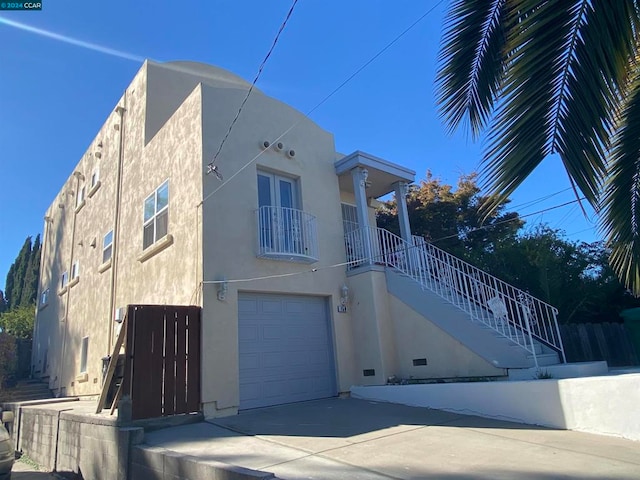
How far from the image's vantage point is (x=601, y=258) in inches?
456

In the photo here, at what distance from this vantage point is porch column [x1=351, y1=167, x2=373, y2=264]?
33.8ft

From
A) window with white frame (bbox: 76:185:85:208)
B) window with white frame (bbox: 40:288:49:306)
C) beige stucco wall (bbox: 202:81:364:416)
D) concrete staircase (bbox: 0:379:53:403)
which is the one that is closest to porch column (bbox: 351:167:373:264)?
beige stucco wall (bbox: 202:81:364:416)

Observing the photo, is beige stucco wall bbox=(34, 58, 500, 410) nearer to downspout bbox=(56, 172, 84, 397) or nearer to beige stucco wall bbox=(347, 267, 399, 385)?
beige stucco wall bbox=(347, 267, 399, 385)

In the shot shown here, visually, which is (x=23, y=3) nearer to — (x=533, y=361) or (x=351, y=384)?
(x=351, y=384)

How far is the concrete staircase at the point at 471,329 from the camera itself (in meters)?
7.49

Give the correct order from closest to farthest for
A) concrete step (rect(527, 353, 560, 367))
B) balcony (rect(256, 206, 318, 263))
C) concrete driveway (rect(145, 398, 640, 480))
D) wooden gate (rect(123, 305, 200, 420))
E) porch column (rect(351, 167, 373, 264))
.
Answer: concrete driveway (rect(145, 398, 640, 480))
wooden gate (rect(123, 305, 200, 420))
concrete step (rect(527, 353, 560, 367))
balcony (rect(256, 206, 318, 263))
porch column (rect(351, 167, 373, 264))

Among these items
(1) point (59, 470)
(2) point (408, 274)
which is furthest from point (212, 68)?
(1) point (59, 470)

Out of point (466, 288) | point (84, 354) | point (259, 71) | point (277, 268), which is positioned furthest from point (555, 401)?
point (84, 354)

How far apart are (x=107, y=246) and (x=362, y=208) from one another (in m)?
8.24

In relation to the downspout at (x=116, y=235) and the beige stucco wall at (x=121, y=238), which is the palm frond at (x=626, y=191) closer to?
the beige stucco wall at (x=121, y=238)

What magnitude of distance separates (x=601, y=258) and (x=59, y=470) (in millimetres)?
13499

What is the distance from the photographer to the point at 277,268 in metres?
9.02

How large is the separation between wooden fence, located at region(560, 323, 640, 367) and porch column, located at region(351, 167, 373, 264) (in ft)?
14.7

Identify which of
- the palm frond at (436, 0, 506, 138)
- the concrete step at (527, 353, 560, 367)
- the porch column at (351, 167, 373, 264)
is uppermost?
the porch column at (351, 167, 373, 264)
